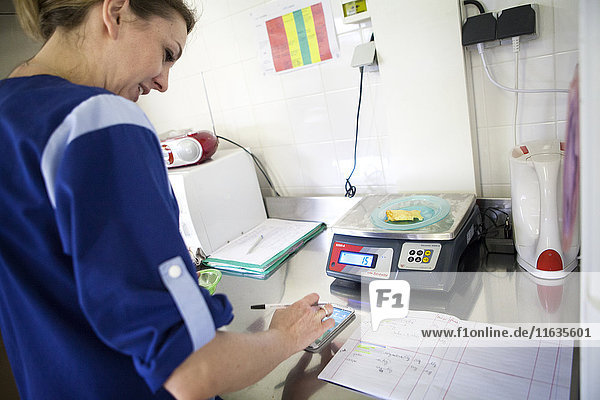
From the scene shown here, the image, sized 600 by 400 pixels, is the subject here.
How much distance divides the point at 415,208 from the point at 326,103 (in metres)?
0.48

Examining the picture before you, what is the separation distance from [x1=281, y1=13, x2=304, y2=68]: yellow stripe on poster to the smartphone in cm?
79

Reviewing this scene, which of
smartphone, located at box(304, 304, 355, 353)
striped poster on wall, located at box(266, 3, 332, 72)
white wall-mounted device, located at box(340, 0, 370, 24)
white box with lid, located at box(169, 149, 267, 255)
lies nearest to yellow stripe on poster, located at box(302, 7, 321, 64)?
striped poster on wall, located at box(266, 3, 332, 72)

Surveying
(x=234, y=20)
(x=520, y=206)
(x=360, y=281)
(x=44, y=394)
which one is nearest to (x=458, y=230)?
(x=520, y=206)

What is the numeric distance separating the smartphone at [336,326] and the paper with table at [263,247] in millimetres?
311

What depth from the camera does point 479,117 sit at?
1179 millimetres

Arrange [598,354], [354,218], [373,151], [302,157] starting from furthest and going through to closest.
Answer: [302,157] → [373,151] → [354,218] → [598,354]

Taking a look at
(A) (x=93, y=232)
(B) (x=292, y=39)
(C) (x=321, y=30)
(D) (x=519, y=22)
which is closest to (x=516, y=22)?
(D) (x=519, y=22)

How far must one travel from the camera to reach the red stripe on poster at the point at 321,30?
4.25 ft

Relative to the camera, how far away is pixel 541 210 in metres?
0.90

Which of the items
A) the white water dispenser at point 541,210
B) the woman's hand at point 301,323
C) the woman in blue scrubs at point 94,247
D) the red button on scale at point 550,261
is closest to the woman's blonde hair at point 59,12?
the woman in blue scrubs at point 94,247

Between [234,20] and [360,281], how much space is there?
0.97 metres

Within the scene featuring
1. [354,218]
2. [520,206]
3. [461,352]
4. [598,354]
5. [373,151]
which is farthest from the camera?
[373,151]

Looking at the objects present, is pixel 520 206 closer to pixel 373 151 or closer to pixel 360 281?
pixel 360 281

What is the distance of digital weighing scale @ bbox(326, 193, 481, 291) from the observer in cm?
94
